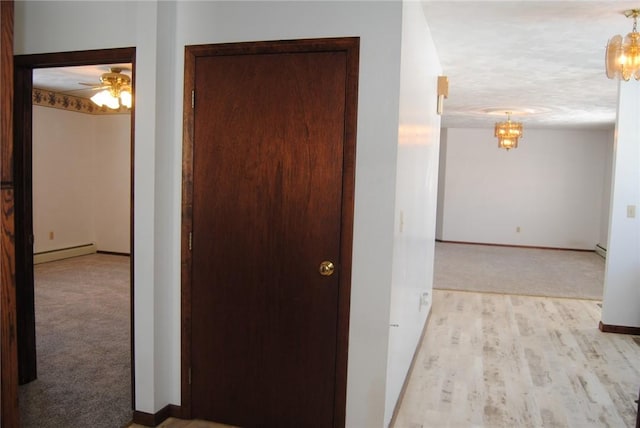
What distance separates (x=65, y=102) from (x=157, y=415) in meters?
5.86

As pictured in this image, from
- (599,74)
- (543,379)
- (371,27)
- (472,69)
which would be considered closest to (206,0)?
(371,27)


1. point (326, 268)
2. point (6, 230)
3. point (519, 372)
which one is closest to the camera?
point (6, 230)

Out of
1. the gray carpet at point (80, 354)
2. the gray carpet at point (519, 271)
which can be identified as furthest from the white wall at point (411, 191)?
the gray carpet at point (519, 271)

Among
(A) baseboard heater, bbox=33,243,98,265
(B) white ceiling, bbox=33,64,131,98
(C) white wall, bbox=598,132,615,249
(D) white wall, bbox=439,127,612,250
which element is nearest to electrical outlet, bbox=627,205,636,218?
(B) white ceiling, bbox=33,64,131,98

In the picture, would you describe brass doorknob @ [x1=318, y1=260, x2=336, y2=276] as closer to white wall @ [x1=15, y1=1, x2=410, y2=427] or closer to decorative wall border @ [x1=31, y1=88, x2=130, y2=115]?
white wall @ [x1=15, y1=1, x2=410, y2=427]

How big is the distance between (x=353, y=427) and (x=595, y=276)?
20.1ft

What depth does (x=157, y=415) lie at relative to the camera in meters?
2.66

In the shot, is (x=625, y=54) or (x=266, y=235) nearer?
(x=266, y=235)

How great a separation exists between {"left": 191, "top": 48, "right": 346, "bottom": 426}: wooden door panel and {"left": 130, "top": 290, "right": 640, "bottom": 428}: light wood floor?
1.28ft

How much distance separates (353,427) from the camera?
249cm

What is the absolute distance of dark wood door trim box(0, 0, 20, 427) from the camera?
1.69 metres

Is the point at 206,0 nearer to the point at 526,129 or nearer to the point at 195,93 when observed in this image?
the point at 195,93

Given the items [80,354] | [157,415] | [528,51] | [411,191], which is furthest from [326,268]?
[528,51]

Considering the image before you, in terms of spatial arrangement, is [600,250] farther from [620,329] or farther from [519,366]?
[519,366]
